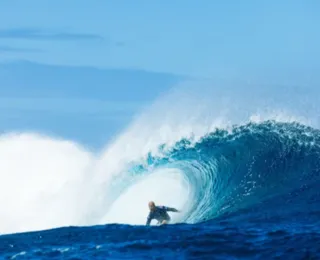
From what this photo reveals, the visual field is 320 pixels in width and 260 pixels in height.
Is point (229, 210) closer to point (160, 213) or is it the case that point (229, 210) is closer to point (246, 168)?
point (160, 213)

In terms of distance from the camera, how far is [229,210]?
23516 millimetres

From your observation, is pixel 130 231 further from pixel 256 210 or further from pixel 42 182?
pixel 42 182

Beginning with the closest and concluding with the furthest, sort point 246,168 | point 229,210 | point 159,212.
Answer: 1. point 159,212
2. point 229,210
3. point 246,168

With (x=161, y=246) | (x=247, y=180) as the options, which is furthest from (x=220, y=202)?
(x=161, y=246)

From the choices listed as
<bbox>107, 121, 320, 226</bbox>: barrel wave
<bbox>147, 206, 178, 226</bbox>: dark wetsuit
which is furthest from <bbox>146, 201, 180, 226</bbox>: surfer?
<bbox>107, 121, 320, 226</bbox>: barrel wave

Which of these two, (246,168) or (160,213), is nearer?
(160,213)

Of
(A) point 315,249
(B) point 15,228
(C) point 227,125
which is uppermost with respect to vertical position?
(C) point 227,125

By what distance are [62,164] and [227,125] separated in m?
11.4

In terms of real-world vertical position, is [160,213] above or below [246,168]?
below

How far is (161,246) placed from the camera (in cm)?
1686

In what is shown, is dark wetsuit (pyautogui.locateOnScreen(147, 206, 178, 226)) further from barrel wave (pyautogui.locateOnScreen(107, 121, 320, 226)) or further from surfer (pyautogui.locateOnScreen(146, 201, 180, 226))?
barrel wave (pyautogui.locateOnScreen(107, 121, 320, 226))

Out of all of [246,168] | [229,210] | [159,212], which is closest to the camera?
[159,212]

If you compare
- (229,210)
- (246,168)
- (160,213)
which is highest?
(246,168)

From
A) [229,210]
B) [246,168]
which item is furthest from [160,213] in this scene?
[246,168]
